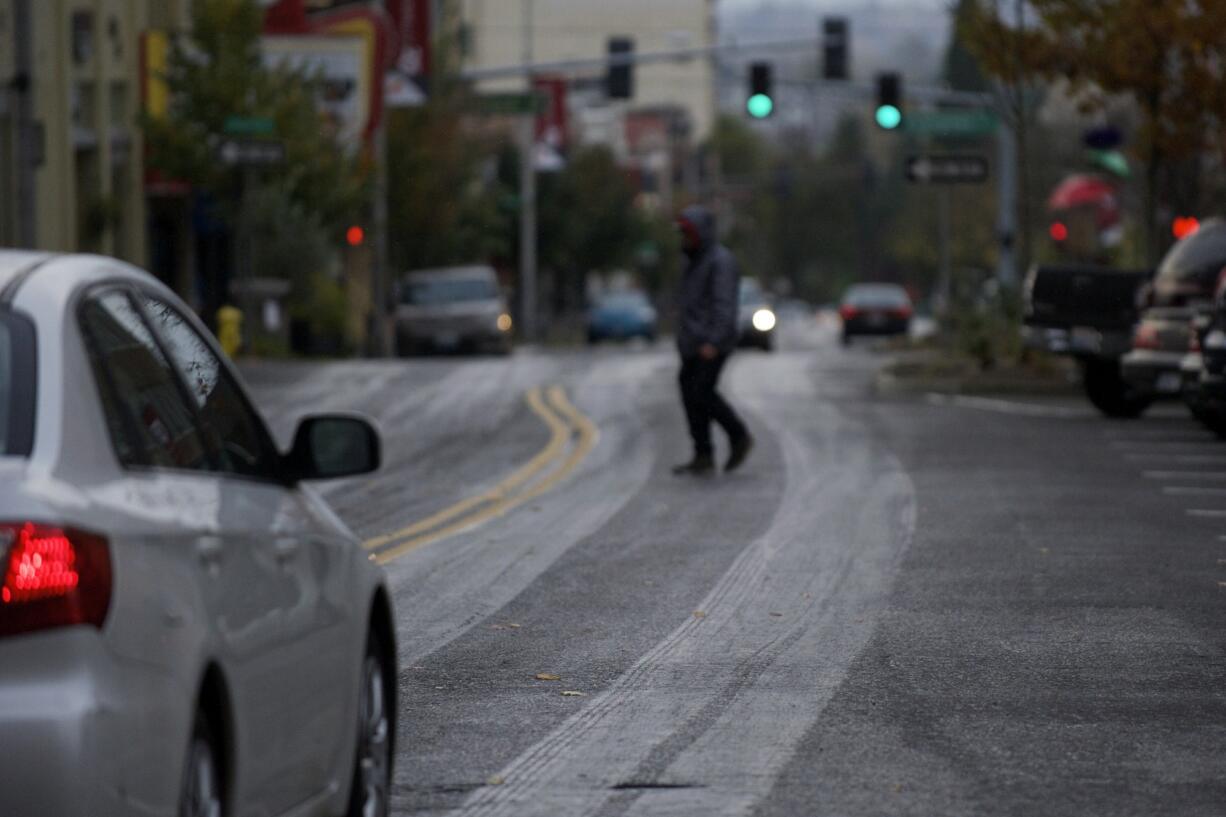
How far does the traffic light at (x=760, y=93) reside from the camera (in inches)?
1708

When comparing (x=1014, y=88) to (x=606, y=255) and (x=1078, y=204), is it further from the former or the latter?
(x=606, y=255)

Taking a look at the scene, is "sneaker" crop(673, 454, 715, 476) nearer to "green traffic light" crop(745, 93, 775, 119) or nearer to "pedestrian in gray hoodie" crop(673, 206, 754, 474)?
"pedestrian in gray hoodie" crop(673, 206, 754, 474)

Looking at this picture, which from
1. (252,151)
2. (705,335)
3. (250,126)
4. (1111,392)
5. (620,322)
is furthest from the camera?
(620,322)

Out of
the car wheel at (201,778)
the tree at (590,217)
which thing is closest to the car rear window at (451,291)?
the tree at (590,217)

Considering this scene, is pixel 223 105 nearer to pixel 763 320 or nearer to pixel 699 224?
pixel 763 320

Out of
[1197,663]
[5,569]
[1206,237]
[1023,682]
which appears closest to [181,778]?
[5,569]

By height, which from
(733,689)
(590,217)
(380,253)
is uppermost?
(733,689)

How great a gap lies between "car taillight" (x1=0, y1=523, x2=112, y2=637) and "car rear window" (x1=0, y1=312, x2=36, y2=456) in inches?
9.7

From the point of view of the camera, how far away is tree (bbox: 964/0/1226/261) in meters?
28.2

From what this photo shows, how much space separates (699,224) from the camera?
18172 mm

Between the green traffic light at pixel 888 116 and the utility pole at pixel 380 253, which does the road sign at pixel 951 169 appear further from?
the utility pole at pixel 380 253

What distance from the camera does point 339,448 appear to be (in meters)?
5.91

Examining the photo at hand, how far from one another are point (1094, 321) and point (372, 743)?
65.1 feet

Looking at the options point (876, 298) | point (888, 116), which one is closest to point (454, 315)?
point (888, 116)
